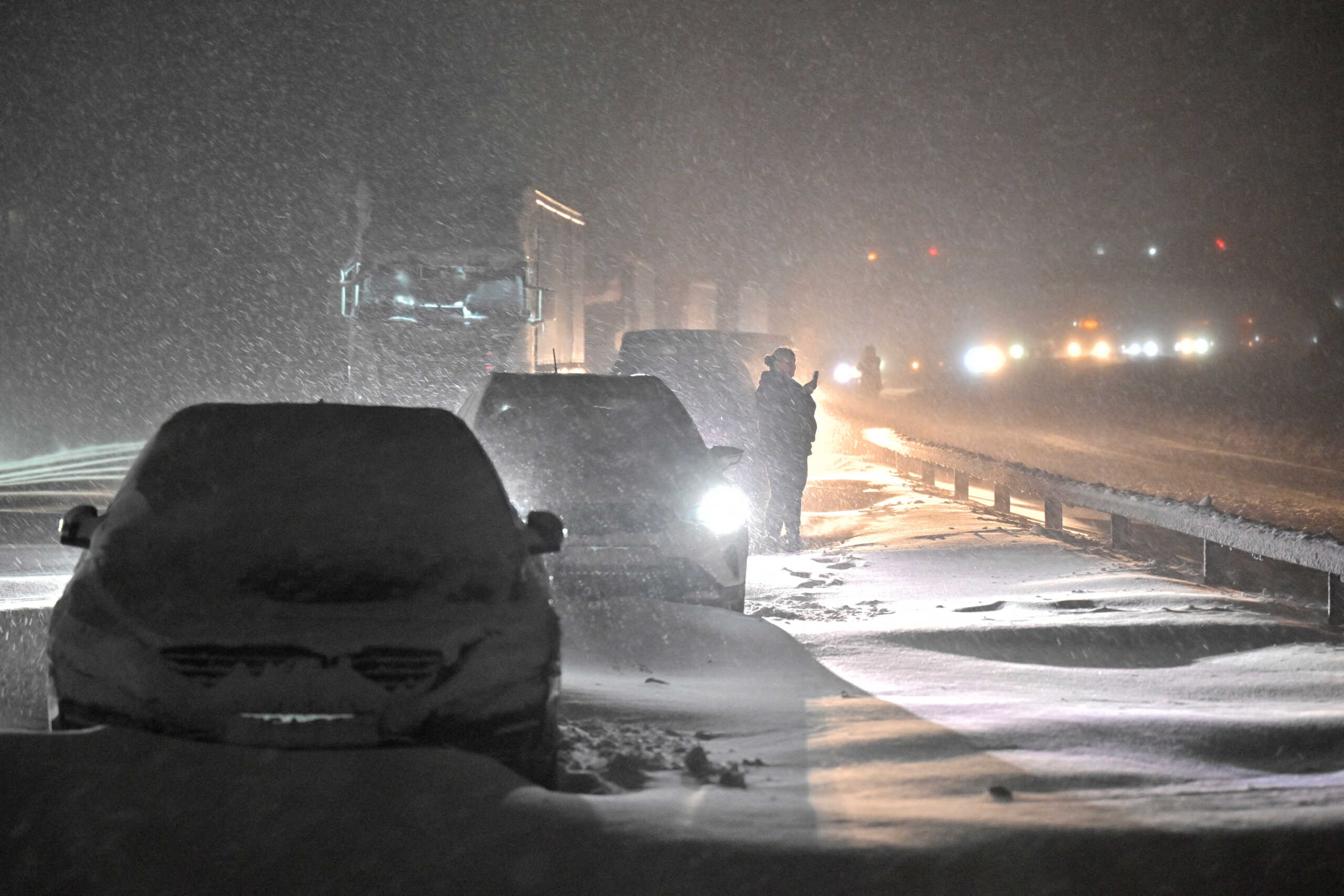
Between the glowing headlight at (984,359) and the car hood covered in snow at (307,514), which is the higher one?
the glowing headlight at (984,359)

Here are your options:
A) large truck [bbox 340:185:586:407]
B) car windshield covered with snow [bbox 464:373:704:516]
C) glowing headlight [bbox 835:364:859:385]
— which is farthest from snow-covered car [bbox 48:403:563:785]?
glowing headlight [bbox 835:364:859:385]

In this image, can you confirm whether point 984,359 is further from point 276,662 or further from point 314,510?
point 276,662

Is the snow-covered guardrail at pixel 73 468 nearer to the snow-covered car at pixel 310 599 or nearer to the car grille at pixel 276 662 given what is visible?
the snow-covered car at pixel 310 599

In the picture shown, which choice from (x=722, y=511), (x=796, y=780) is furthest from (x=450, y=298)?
(x=796, y=780)

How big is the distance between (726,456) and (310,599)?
4659mm

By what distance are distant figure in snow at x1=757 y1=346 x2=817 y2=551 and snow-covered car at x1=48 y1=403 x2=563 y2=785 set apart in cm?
770

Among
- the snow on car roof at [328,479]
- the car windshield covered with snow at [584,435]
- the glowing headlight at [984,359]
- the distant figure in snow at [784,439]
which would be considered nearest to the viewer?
the snow on car roof at [328,479]

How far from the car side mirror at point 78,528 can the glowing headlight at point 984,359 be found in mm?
67061

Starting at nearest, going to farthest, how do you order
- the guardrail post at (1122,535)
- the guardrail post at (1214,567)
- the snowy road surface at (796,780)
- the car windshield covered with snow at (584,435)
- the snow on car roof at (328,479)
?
the snowy road surface at (796,780) < the snow on car roof at (328,479) < the car windshield covered with snow at (584,435) < the guardrail post at (1214,567) < the guardrail post at (1122,535)

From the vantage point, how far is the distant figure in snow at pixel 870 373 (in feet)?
150

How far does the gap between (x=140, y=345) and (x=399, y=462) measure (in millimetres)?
19162

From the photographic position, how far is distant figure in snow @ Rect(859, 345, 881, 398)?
150ft

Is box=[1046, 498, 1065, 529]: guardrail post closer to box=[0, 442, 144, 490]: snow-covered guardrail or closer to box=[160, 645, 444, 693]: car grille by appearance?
box=[160, 645, 444, 693]: car grille

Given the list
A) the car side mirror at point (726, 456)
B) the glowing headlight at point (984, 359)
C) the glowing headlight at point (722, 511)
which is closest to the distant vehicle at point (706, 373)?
the car side mirror at point (726, 456)
